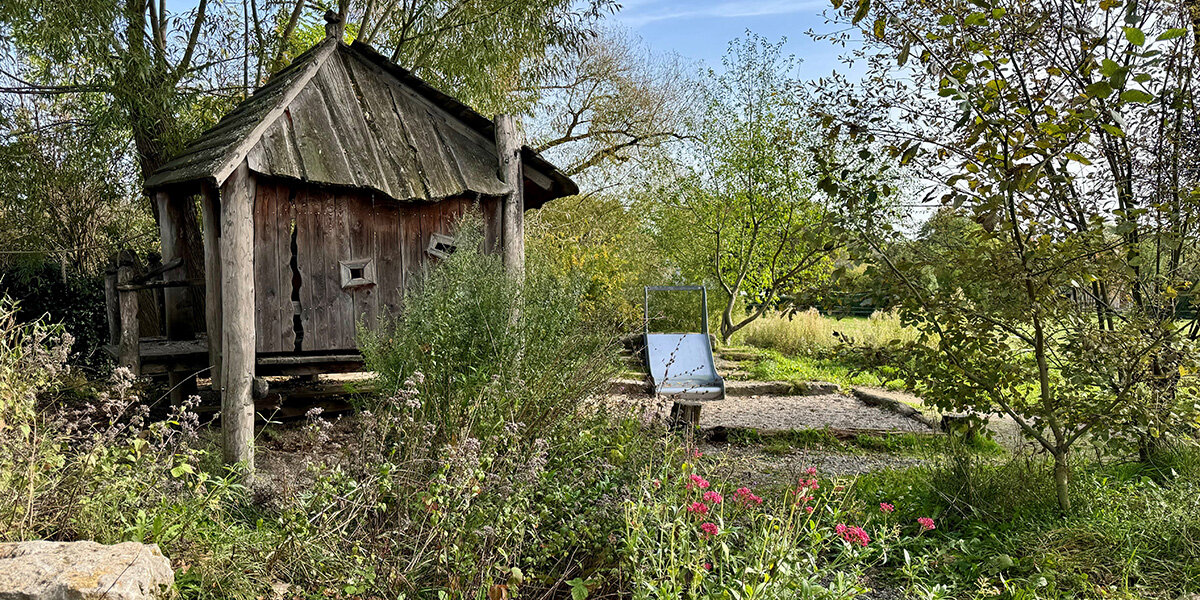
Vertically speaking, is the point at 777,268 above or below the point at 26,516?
above

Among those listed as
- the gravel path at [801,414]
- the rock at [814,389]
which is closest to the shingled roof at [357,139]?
the gravel path at [801,414]

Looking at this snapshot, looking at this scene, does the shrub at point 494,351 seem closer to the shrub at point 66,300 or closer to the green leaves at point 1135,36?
the green leaves at point 1135,36

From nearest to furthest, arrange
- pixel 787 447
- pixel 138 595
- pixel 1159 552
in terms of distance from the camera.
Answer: pixel 138 595, pixel 1159 552, pixel 787 447

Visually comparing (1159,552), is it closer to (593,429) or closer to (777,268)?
(593,429)

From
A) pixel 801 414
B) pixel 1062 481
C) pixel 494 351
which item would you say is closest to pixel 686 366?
pixel 801 414

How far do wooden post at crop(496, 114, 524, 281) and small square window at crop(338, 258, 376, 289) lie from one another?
118 centimetres

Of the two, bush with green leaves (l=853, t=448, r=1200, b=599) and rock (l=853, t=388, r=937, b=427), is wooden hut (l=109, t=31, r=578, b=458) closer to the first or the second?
bush with green leaves (l=853, t=448, r=1200, b=599)

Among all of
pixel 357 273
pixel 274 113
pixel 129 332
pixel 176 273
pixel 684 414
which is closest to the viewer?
pixel 274 113

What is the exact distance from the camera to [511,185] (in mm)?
7469

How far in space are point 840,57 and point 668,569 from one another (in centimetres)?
357

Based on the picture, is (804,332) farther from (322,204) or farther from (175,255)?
(175,255)

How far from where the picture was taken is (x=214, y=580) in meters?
3.16

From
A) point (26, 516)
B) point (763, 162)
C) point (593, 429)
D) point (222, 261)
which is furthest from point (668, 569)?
point (763, 162)

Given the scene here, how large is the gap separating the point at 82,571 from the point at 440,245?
5.11 m
